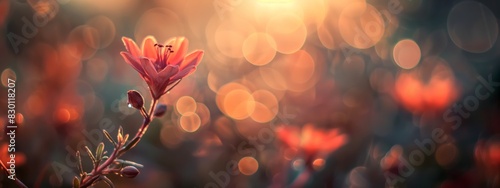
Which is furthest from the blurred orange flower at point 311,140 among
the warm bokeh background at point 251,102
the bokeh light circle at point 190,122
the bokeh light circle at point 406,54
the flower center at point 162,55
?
the bokeh light circle at point 406,54

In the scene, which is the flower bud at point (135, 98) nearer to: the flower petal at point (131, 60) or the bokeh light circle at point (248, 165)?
the flower petal at point (131, 60)

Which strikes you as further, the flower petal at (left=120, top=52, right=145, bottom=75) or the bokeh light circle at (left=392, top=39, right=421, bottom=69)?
the bokeh light circle at (left=392, top=39, right=421, bottom=69)

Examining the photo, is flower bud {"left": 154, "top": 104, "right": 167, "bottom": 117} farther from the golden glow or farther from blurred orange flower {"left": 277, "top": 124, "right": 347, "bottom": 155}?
the golden glow

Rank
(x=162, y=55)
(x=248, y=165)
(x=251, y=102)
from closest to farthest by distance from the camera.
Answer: (x=162, y=55), (x=248, y=165), (x=251, y=102)

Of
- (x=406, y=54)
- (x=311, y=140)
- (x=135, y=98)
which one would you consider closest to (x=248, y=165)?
(x=311, y=140)

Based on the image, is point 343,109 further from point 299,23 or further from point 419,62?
point 299,23

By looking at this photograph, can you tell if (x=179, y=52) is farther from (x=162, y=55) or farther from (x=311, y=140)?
(x=311, y=140)

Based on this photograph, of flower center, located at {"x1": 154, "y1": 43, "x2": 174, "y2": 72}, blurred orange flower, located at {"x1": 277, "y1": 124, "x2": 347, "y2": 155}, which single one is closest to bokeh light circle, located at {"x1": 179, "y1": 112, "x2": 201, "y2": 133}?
blurred orange flower, located at {"x1": 277, "y1": 124, "x2": 347, "y2": 155}
